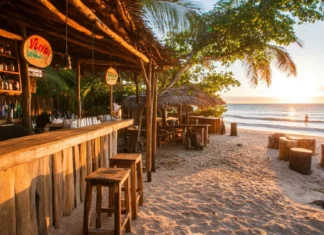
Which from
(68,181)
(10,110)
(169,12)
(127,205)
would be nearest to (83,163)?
(68,181)

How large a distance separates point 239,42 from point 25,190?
7.30m

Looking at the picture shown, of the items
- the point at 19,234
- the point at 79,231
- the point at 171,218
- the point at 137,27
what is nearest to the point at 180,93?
the point at 137,27

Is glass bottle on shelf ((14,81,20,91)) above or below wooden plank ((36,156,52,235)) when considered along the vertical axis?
above

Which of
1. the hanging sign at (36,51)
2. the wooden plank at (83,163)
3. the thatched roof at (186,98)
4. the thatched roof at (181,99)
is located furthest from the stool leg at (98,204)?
the thatched roof at (186,98)

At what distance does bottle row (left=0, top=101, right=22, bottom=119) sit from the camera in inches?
215

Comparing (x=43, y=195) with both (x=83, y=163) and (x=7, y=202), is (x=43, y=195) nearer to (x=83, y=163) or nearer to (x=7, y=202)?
(x=7, y=202)

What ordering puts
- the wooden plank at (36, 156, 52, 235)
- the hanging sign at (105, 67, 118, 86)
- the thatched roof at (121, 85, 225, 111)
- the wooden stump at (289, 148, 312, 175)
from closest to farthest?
the wooden plank at (36, 156, 52, 235) < the hanging sign at (105, 67, 118, 86) < the wooden stump at (289, 148, 312, 175) < the thatched roof at (121, 85, 225, 111)

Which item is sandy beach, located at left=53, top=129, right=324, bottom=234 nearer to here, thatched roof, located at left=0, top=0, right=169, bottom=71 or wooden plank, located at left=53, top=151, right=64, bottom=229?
wooden plank, located at left=53, top=151, right=64, bottom=229

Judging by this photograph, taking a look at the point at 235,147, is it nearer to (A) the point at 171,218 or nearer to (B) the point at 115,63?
(B) the point at 115,63

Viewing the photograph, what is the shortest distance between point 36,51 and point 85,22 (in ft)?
2.85

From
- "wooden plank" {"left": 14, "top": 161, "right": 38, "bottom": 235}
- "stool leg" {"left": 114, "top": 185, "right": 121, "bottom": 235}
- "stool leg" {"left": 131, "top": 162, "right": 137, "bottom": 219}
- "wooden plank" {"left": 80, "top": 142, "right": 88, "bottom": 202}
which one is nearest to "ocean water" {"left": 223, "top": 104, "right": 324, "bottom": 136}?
"stool leg" {"left": 131, "top": 162, "right": 137, "bottom": 219}

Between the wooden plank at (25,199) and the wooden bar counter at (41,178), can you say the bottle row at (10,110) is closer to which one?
the wooden bar counter at (41,178)

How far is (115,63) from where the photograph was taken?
5816 mm

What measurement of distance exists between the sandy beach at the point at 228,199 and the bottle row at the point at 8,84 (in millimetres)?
2774
